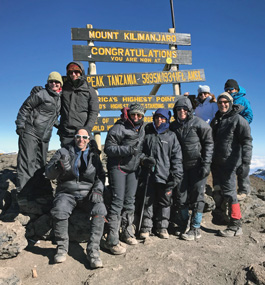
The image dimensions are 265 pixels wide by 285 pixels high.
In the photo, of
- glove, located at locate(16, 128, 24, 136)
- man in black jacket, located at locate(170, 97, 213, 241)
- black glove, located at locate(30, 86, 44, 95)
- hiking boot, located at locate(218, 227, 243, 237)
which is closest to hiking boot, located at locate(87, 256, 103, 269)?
man in black jacket, located at locate(170, 97, 213, 241)

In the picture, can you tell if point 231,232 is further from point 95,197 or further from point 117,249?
point 95,197

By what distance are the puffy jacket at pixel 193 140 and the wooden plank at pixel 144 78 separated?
11.9 ft

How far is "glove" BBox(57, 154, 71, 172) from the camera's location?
4.70m

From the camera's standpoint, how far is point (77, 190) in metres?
5.04

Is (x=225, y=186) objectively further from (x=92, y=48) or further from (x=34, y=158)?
(x=92, y=48)

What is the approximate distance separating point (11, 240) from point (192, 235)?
13.3ft

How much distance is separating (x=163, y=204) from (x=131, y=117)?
222 centimetres

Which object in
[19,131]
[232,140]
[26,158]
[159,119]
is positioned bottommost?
[26,158]

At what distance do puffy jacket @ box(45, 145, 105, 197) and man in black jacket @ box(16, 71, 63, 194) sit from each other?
38.1 inches

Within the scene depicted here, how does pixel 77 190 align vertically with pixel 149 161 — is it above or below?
below

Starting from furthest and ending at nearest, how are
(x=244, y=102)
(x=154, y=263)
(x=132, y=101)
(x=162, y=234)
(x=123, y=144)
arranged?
(x=132, y=101)
(x=244, y=102)
(x=162, y=234)
(x=123, y=144)
(x=154, y=263)

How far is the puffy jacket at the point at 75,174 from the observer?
4.83 meters

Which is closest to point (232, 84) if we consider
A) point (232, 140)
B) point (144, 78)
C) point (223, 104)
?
point (223, 104)

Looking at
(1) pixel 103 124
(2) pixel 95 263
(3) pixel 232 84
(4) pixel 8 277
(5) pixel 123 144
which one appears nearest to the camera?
(4) pixel 8 277
